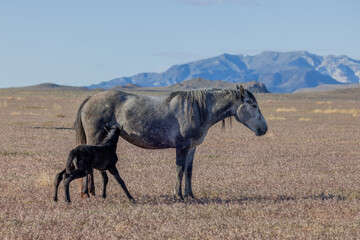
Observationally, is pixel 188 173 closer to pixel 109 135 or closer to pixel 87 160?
pixel 109 135

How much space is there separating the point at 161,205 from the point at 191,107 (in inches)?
82.2

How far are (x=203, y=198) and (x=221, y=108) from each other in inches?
74.7

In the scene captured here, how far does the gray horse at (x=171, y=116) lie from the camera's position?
1022cm

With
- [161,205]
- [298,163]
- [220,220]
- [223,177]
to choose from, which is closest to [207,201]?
[161,205]

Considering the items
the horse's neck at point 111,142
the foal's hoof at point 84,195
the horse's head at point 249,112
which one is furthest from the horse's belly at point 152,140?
the horse's head at point 249,112

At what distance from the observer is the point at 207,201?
10.1 metres

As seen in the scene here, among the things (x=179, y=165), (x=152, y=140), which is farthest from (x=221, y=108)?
(x=152, y=140)

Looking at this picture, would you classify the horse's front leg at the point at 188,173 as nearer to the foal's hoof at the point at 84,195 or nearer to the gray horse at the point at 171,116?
the gray horse at the point at 171,116

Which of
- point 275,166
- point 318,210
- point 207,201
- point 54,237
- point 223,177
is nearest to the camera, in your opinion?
point 54,237

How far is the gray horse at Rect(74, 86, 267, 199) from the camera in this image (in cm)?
1022

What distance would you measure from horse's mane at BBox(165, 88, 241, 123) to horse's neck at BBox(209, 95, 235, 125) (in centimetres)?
8

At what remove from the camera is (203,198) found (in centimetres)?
1055

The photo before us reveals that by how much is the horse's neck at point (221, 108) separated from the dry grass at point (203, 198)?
1.68 metres

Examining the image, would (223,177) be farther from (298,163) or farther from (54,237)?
(54,237)
